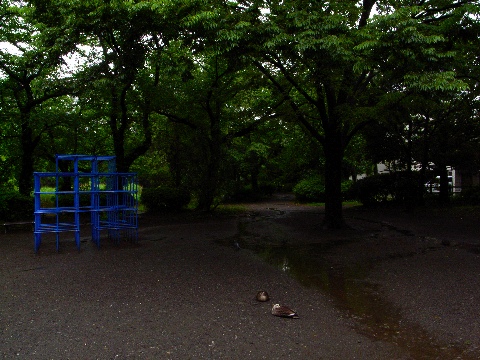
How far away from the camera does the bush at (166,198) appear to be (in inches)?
766

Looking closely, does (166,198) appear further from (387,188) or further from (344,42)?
(344,42)

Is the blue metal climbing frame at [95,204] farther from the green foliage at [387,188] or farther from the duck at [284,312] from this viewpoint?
the green foliage at [387,188]

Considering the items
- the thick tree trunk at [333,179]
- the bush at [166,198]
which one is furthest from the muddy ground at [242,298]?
the bush at [166,198]

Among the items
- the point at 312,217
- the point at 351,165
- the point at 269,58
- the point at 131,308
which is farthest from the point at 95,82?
the point at 351,165

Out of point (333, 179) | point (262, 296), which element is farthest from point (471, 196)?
point (262, 296)

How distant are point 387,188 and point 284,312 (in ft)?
57.0

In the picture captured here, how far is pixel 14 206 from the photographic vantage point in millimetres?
16031

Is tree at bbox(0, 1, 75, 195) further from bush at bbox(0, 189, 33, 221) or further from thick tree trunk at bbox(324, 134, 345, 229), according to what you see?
thick tree trunk at bbox(324, 134, 345, 229)

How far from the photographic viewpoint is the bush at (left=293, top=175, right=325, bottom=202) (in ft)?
85.1

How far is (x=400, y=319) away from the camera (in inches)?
210

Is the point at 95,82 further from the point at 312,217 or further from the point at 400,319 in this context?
the point at 312,217

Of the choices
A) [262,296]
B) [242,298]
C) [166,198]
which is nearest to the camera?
[262,296]

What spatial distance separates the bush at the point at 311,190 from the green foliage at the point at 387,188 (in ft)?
12.4

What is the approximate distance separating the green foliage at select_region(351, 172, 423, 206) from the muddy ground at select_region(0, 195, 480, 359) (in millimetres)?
8381
